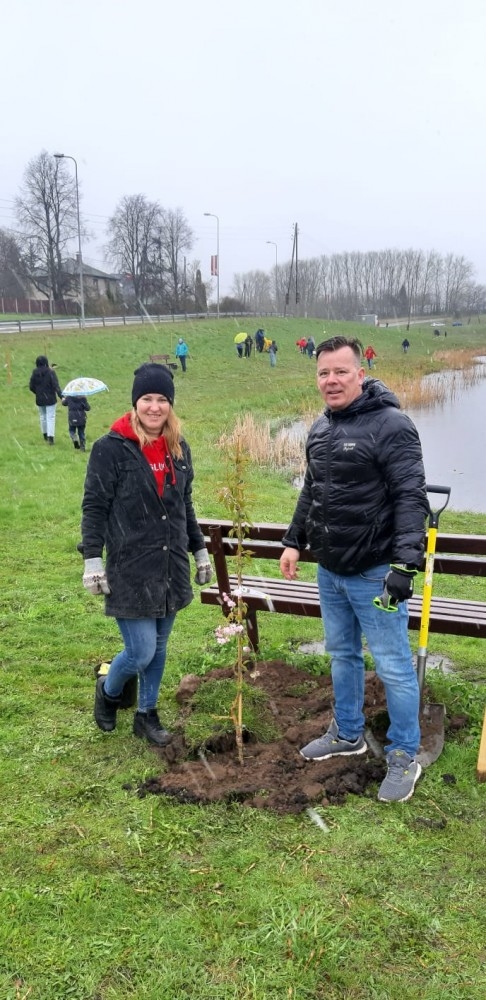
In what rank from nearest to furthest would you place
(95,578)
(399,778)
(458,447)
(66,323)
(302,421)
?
(399,778) < (95,578) < (458,447) < (302,421) < (66,323)

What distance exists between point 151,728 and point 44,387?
10.5m

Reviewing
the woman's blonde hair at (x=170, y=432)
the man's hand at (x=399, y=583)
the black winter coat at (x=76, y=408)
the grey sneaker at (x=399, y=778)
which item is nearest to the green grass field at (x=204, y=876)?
the grey sneaker at (x=399, y=778)

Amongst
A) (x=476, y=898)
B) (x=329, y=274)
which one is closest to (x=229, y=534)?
(x=476, y=898)

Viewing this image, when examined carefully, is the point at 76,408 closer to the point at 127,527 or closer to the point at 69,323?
the point at 127,527

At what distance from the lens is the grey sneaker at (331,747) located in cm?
362

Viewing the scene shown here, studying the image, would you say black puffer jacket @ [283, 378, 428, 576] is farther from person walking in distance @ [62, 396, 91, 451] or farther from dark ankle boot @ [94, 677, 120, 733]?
person walking in distance @ [62, 396, 91, 451]

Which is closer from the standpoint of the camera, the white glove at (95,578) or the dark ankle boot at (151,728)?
the white glove at (95,578)

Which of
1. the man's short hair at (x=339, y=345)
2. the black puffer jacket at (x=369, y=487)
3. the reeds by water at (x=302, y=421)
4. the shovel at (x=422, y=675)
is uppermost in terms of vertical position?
the man's short hair at (x=339, y=345)

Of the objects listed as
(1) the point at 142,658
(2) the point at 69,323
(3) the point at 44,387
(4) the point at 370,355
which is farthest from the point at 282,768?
(2) the point at 69,323

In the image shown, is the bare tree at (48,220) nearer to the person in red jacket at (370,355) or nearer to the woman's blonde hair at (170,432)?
the person in red jacket at (370,355)

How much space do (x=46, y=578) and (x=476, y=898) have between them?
190 inches

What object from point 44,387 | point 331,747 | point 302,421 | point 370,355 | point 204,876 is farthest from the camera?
point 370,355

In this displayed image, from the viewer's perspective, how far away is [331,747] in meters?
3.63

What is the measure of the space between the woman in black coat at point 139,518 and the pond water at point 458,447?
8.76 meters
